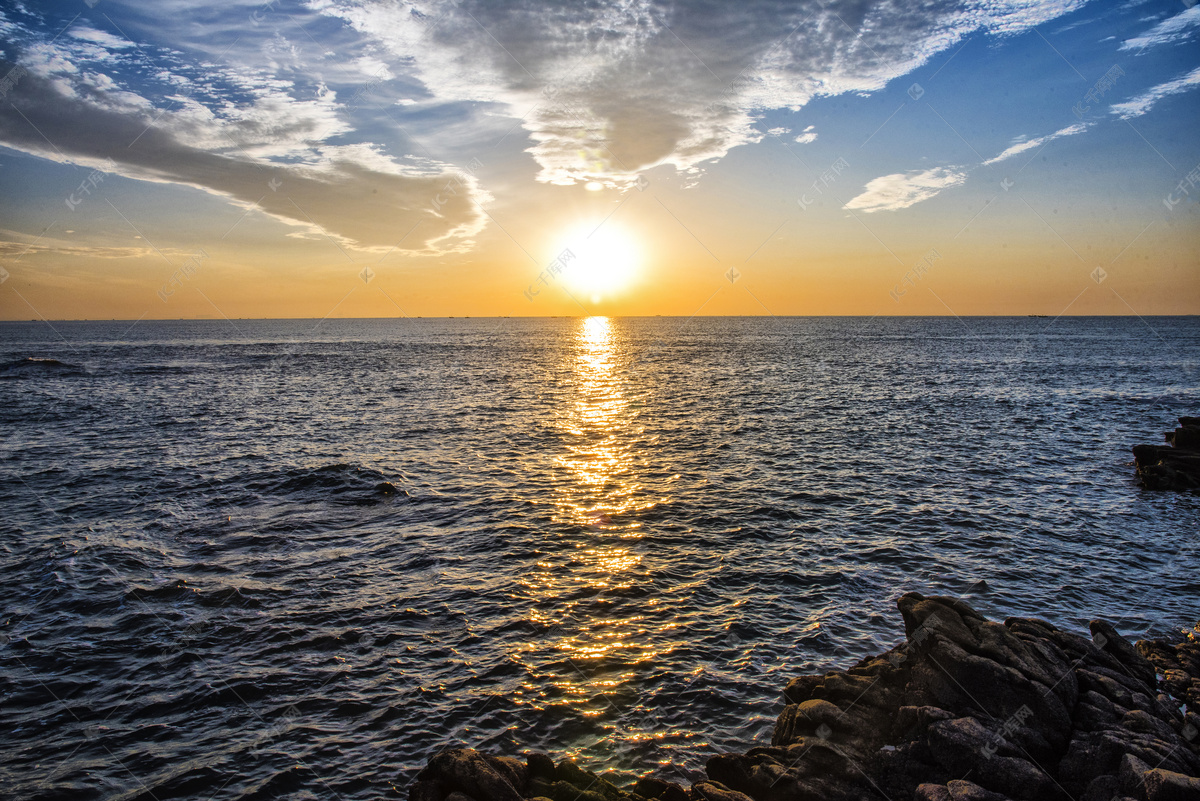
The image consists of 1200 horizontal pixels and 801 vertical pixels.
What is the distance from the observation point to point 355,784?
10.2 m

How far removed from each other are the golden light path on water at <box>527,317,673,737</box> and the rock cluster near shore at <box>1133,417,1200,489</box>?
82.9 ft

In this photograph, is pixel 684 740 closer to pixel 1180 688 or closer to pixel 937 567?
pixel 1180 688

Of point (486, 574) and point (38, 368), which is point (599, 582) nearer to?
point (486, 574)

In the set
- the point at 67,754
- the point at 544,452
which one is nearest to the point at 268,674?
the point at 67,754

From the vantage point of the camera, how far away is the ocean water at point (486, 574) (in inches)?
456

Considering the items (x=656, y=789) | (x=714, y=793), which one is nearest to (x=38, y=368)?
(x=656, y=789)

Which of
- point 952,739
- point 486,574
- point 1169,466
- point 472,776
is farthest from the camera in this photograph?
point 1169,466

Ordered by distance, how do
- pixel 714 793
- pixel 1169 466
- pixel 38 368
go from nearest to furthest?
pixel 714 793, pixel 1169 466, pixel 38 368

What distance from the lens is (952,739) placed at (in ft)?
31.0

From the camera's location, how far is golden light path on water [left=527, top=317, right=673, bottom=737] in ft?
43.8

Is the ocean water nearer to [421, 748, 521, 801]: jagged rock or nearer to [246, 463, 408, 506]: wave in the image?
[246, 463, 408, 506]: wave

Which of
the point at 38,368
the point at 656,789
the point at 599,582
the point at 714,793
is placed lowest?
the point at 656,789

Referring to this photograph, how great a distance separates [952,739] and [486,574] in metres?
13.4

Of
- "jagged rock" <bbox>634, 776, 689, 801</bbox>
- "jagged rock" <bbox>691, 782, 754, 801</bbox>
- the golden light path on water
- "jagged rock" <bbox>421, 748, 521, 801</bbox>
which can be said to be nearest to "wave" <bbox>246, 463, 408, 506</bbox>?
the golden light path on water
